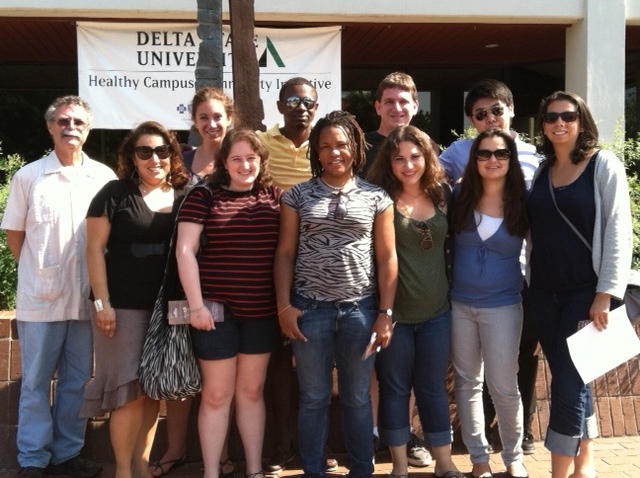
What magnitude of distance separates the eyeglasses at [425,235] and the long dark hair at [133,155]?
1261 millimetres

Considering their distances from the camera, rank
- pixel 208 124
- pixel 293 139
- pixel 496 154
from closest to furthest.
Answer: pixel 496 154 → pixel 208 124 → pixel 293 139

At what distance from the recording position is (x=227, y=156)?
3814 mm

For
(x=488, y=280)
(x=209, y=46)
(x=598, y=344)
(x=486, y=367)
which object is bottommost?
(x=486, y=367)

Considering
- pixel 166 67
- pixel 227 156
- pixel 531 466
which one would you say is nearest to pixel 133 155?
pixel 227 156

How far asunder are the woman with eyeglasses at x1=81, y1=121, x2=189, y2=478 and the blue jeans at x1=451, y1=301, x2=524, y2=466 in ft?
5.32

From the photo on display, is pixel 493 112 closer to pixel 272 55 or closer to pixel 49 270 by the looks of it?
pixel 49 270

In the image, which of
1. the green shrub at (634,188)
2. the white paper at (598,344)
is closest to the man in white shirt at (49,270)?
the white paper at (598,344)

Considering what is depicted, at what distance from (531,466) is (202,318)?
217 cm

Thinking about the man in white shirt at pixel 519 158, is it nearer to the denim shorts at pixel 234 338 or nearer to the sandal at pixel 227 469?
the denim shorts at pixel 234 338

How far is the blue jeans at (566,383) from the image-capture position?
3.74m

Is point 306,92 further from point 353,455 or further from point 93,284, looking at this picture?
point 353,455

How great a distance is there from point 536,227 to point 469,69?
8.85 metres

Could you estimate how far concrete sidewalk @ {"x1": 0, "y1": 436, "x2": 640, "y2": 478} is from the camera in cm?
434

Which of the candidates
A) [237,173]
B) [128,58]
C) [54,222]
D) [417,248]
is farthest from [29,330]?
[128,58]
